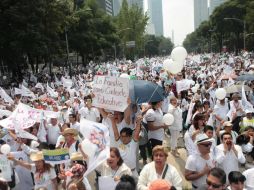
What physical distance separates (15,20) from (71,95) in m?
15.8

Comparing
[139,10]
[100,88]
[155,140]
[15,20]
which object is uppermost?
[139,10]

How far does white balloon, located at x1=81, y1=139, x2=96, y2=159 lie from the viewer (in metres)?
4.82

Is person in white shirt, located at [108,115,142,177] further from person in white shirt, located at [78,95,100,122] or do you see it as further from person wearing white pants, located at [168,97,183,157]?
person in white shirt, located at [78,95,100,122]

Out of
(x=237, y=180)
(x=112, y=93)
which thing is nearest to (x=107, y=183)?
(x=237, y=180)

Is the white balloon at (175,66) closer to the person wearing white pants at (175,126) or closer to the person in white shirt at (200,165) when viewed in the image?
the person wearing white pants at (175,126)

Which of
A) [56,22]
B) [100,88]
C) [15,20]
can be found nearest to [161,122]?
[100,88]

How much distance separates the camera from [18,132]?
692 centimetres

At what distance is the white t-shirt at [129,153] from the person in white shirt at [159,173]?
3.29ft

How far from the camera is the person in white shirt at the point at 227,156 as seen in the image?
206 inches

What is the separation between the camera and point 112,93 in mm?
6465

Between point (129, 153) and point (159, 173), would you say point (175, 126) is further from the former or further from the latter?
point (159, 173)

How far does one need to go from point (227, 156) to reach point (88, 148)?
179 cm

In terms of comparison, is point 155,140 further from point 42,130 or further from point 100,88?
point 42,130

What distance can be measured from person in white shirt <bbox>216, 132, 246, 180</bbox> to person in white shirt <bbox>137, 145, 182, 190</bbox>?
952 mm
